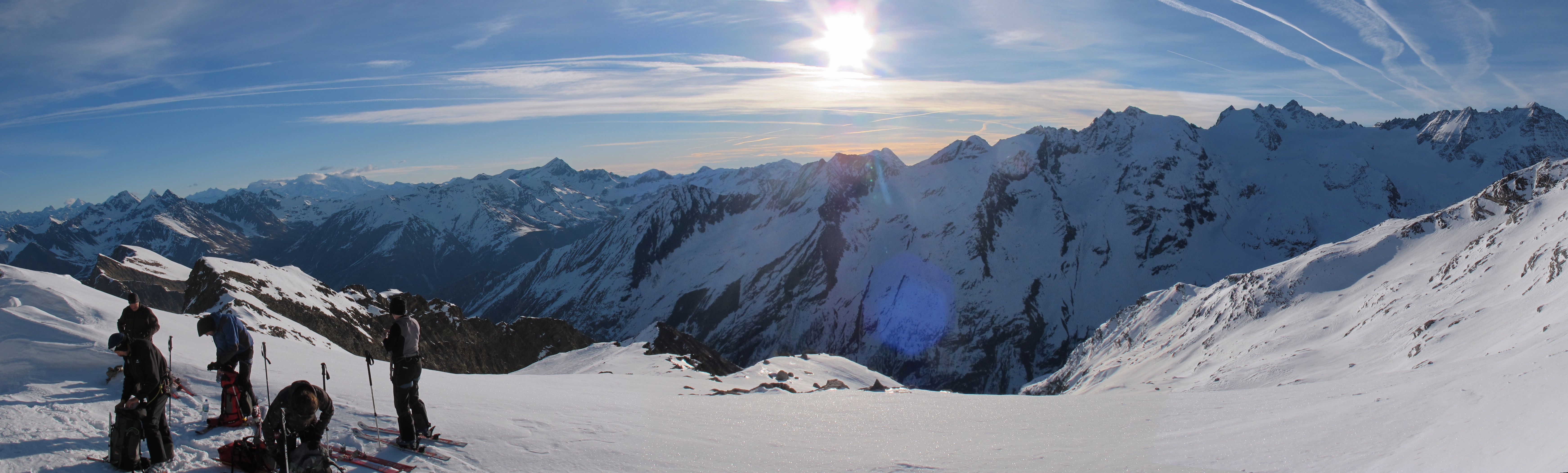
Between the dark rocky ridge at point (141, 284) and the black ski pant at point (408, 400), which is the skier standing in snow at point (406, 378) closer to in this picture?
the black ski pant at point (408, 400)

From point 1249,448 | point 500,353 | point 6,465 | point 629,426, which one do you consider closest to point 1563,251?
point 1249,448

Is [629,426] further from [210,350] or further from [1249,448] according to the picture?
[1249,448]

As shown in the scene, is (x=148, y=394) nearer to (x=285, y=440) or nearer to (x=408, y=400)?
(x=285, y=440)

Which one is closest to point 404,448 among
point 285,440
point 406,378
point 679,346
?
point 406,378

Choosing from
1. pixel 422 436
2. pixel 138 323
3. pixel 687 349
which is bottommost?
pixel 687 349

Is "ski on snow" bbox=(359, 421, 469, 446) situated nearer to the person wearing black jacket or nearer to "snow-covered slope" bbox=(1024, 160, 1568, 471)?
the person wearing black jacket

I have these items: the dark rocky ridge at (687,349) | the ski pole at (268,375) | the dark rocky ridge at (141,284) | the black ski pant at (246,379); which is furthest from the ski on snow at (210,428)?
the dark rocky ridge at (141,284)

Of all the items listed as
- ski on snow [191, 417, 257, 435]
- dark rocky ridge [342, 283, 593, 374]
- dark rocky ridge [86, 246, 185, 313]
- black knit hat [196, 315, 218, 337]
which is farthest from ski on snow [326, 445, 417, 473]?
dark rocky ridge [86, 246, 185, 313]
